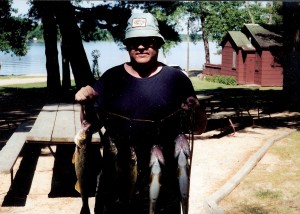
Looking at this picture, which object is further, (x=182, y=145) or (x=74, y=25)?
(x=74, y=25)

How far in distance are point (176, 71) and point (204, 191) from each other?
3813 mm

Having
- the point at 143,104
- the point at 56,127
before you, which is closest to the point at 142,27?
the point at 143,104

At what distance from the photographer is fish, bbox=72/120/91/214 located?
2750 millimetres

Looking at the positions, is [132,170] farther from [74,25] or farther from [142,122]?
[74,25]

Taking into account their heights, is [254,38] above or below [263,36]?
below

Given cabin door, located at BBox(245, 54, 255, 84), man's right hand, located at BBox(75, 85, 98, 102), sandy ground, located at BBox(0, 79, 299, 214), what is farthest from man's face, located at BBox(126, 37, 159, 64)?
cabin door, located at BBox(245, 54, 255, 84)

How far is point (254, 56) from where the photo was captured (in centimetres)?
3094

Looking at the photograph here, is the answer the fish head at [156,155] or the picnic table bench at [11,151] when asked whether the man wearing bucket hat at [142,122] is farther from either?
the picnic table bench at [11,151]

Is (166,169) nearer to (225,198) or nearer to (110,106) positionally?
(110,106)

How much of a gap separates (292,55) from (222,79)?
15.5m

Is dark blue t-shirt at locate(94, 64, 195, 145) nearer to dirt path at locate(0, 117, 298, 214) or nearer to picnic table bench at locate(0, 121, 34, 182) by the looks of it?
picnic table bench at locate(0, 121, 34, 182)

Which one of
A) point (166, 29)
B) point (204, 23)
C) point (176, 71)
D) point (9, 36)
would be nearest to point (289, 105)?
point (166, 29)

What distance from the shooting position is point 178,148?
2.87 meters

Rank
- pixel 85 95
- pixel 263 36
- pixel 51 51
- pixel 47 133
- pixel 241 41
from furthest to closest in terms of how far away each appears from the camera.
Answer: pixel 241 41 < pixel 263 36 < pixel 51 51 < pixel 47 133 < pixel 85 95
